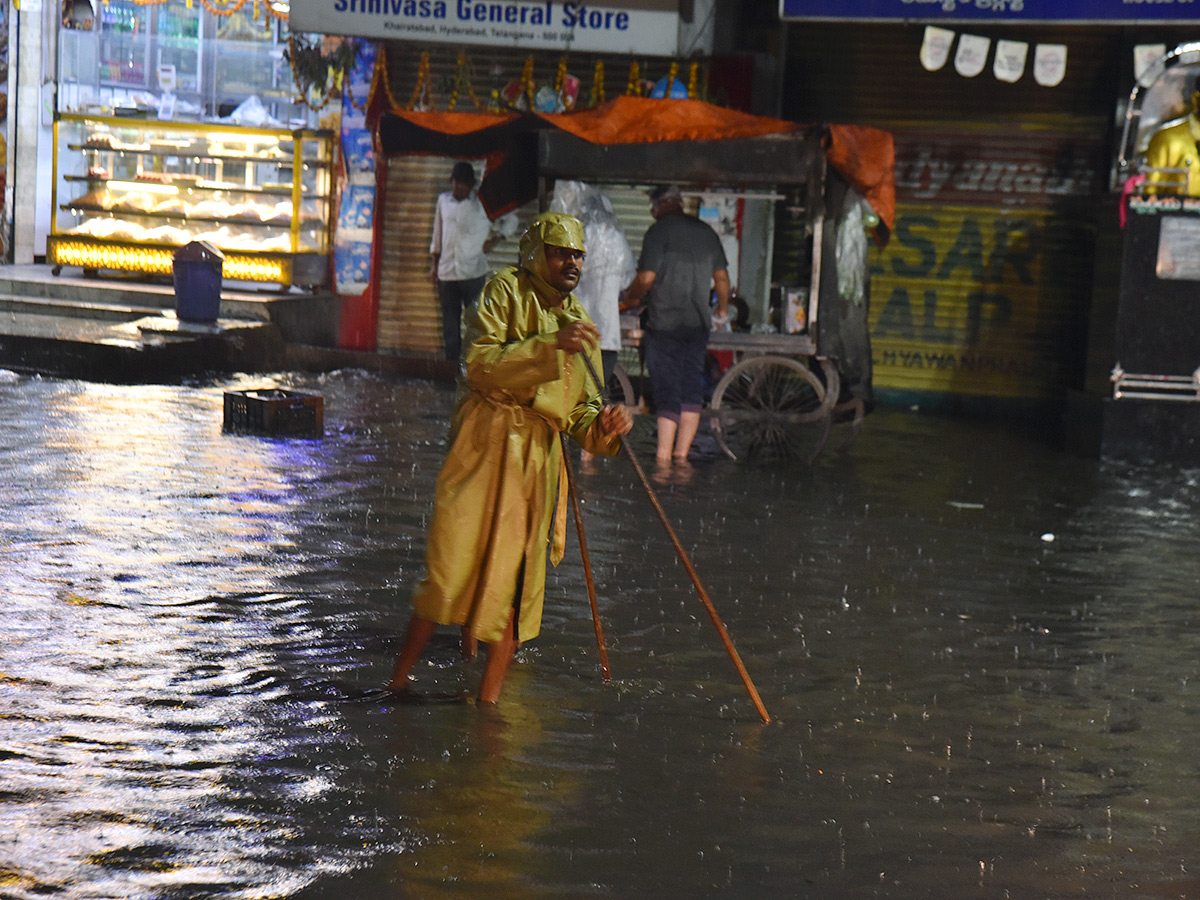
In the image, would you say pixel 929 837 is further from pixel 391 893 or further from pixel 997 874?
pixel 391 893

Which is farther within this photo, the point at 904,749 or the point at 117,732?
the point at 904,749

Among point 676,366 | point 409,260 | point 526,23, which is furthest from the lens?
point 409,260

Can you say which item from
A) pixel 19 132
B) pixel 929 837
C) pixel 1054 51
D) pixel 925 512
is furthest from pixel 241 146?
pixel 929 837

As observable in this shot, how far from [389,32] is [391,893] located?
472 inches

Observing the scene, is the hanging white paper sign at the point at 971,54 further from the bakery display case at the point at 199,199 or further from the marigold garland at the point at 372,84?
the bakery display case at the point at 199,199

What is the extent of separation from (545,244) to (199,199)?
41.0 feet

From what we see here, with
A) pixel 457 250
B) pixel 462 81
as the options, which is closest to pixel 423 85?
pixel 462 81

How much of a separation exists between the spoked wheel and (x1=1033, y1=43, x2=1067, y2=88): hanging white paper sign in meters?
4.02

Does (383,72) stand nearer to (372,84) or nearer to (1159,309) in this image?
(372,84)

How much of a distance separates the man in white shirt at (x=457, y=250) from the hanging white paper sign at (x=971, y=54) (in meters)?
4.73

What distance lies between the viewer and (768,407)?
11.5m

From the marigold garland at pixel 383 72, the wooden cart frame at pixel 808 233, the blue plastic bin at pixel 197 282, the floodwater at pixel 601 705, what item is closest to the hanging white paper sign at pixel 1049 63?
the wooden cart frame at pixel 808 233

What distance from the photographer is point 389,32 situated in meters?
14.3

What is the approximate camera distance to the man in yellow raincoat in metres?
4.96
